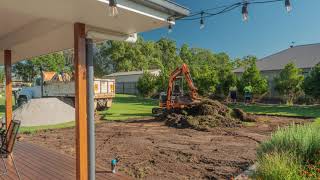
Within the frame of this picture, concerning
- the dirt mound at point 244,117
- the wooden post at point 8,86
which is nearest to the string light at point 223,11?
the wooden post at point 8,86

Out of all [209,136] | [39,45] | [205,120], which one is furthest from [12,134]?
[205,120]

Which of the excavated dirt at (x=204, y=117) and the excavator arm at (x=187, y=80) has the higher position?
the excavator arm at (x=187, y=80)

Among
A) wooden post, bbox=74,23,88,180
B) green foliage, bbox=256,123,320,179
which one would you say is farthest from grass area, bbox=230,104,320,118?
wooden post, bbox=74,23,88,180

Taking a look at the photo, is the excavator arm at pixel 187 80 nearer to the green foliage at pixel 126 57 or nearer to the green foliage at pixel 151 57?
the green foliage at pixel 151 57

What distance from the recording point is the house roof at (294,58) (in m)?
29.2

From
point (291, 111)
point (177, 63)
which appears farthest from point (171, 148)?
point (177, 63)

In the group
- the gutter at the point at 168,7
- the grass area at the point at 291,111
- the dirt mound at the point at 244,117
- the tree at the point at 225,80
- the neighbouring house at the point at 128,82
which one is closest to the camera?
the gutter at the point at 168,7

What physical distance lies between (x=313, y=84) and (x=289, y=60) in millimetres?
10852

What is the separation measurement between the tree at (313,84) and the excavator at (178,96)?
A: 9.79 meters

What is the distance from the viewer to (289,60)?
102 ft

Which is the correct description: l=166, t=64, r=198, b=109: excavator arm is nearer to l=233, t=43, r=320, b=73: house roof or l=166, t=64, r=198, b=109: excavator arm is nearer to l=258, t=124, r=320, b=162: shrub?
l=258, t=124, r=320, b=162: shrub

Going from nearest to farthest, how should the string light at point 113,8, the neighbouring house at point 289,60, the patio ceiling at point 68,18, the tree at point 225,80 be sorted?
the string light at point 113,8
the patio ceiling at point 68,18
the tree at point 225,80
the neighbouring house at point 289,60

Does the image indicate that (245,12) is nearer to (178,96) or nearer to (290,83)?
(178,96)

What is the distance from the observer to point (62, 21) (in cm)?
383
